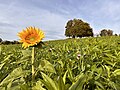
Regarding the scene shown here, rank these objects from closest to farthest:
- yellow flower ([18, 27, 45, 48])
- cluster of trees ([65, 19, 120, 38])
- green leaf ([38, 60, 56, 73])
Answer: green leaf ([38, 60, 56, 73]) < yellow flower ([18, 27, 45, 48]) < cluster of trees ([65, 19, 120, 38])

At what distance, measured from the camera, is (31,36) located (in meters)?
1.67

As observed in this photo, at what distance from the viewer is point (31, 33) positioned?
166 cm

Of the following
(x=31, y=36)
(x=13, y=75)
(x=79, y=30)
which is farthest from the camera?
(x=79, y=30)

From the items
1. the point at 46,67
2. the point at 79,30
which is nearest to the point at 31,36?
the point at 46,67

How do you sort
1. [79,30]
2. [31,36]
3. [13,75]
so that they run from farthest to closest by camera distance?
1. [79,30]
2. [31,36]
3. [13,75]

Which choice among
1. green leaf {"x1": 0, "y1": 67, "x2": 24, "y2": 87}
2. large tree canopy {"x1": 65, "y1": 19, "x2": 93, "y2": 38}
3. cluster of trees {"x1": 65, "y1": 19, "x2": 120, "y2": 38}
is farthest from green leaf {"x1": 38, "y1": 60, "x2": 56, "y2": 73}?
large tree canopy {"x1": 65, "y1": 19, "x2": 93, "y2": 38}

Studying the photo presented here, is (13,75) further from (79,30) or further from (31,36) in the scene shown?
(79,30)

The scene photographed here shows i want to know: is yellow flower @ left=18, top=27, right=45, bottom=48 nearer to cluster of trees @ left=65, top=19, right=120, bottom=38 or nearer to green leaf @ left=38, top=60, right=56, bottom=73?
green leaf @ left=38, top=60, right=56, bottom=73

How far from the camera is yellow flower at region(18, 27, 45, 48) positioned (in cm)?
165

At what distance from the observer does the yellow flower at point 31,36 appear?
165 cm

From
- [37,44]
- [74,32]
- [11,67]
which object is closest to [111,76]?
[37,44]

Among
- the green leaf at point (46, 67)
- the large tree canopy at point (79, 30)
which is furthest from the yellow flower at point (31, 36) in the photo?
the large tree canopy at point (79, 30)

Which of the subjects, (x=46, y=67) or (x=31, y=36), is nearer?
(x=46, y=67)

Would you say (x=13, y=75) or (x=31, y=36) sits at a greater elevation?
(x=31, y=36)
